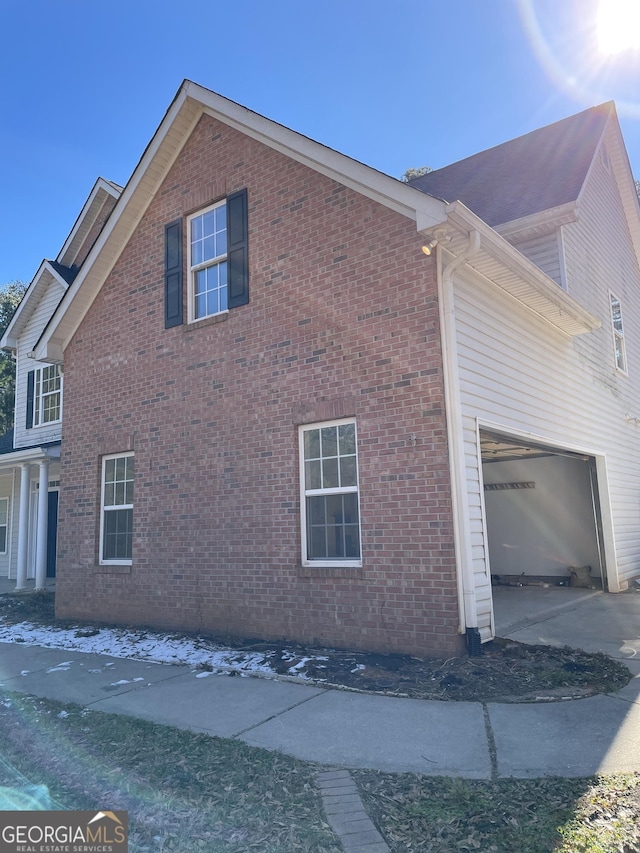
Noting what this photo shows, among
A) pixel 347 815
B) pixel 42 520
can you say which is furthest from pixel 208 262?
pixel 42 520

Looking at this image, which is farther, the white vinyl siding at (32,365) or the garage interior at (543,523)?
the white vinyl siding at (32,365)

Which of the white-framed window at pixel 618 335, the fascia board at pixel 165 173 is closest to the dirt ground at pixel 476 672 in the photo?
the fascia board at pixel 165 173

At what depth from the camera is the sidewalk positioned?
4191 mm

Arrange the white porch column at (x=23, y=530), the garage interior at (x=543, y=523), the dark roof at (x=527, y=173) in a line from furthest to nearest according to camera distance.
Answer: the white porch column at (x=23, y=530)
the garage interior at (x=543, y=523)
the dark roof at (x=527, y=173)

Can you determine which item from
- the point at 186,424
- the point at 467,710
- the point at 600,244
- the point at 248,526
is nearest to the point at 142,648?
the point at 248,526

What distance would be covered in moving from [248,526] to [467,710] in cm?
410

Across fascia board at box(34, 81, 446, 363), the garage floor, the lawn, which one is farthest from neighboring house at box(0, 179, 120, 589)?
the lawn

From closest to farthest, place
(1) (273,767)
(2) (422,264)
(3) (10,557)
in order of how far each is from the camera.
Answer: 1. (1) (273,767)
2. (2) (422,264)
3. (3) (10,557)

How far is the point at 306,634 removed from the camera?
7801 millimetres

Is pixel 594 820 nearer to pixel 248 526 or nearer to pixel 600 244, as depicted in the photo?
pixel 248 526

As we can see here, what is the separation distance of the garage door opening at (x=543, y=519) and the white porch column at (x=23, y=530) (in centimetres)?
1066

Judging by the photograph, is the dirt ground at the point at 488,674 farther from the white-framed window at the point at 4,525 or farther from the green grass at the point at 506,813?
the white-framed window at the point at 4,525

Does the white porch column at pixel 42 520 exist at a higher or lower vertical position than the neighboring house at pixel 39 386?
lower

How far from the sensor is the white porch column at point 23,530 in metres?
15.1
